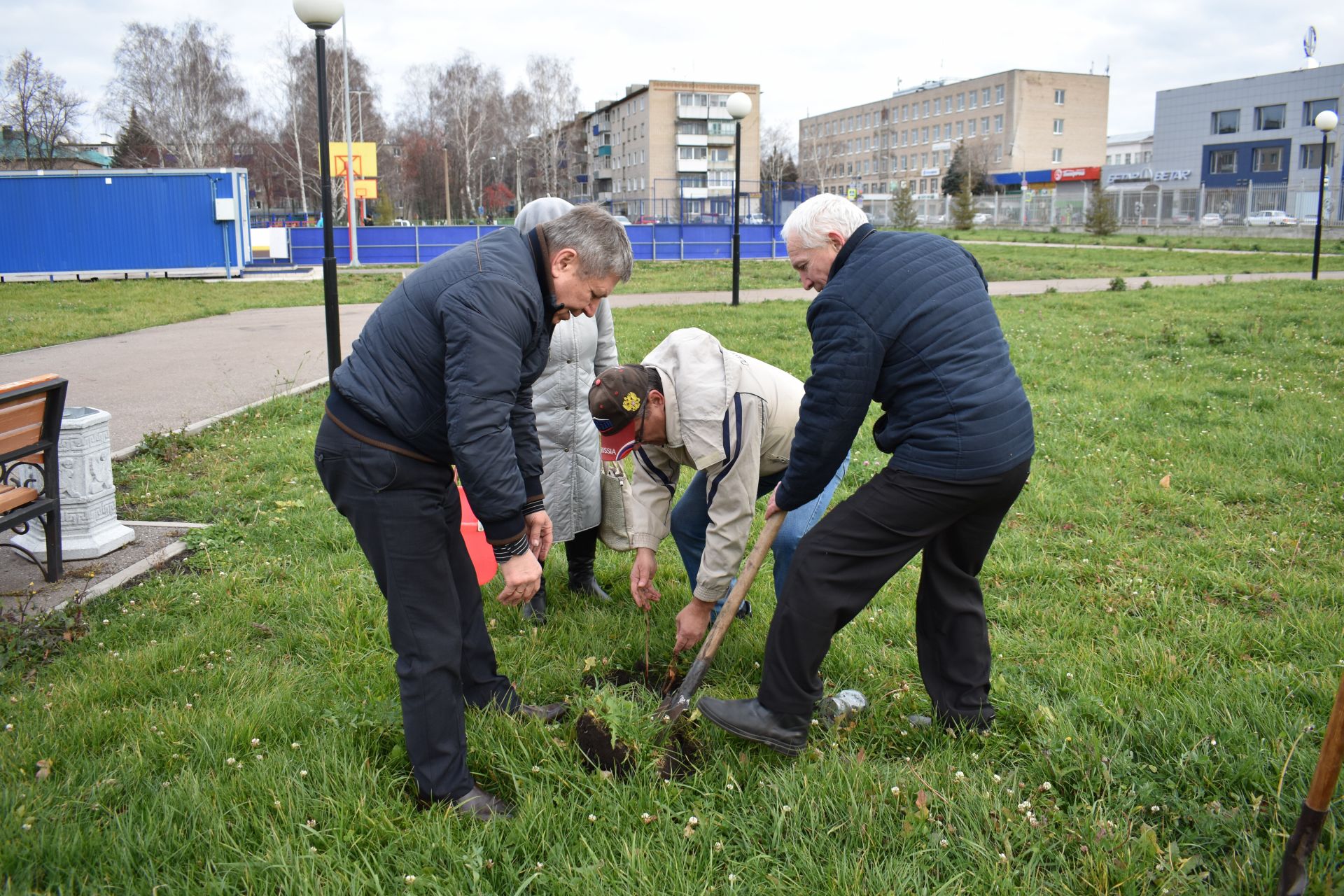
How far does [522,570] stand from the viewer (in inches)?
103

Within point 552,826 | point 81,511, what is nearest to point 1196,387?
point 552,826

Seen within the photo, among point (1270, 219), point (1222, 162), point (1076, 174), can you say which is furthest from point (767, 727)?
point (1076, 174)

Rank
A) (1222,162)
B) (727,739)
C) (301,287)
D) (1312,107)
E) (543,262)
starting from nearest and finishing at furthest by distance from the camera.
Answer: (543,262) < (727,739) < (301,287) < (1312,107) < (1222,162)

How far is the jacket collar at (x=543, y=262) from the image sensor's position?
261 centimetres

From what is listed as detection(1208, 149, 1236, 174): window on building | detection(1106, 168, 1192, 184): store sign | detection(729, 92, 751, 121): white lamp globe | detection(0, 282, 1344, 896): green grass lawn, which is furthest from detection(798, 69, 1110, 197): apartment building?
detection(0, 282, 1344, 896): green grass lawn

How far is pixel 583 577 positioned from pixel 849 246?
229 cm

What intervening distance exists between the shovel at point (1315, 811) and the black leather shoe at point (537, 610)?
274 centimetres

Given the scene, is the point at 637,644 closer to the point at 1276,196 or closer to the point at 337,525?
the point at 337,525

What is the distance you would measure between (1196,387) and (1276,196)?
42.4 meters

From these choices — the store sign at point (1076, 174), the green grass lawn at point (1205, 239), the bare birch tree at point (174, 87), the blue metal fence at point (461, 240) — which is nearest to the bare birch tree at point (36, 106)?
the bare birch tree at point (174, 87)

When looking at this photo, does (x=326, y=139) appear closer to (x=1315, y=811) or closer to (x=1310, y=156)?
(x=1315, y=811)

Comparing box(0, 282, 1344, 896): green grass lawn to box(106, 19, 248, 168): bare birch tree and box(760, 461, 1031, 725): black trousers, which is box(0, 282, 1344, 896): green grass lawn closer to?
box(760, 461, 1031, 725): black trousers

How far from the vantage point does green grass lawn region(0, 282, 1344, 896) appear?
2.40m

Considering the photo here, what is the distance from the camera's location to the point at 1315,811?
2107 millimetres
